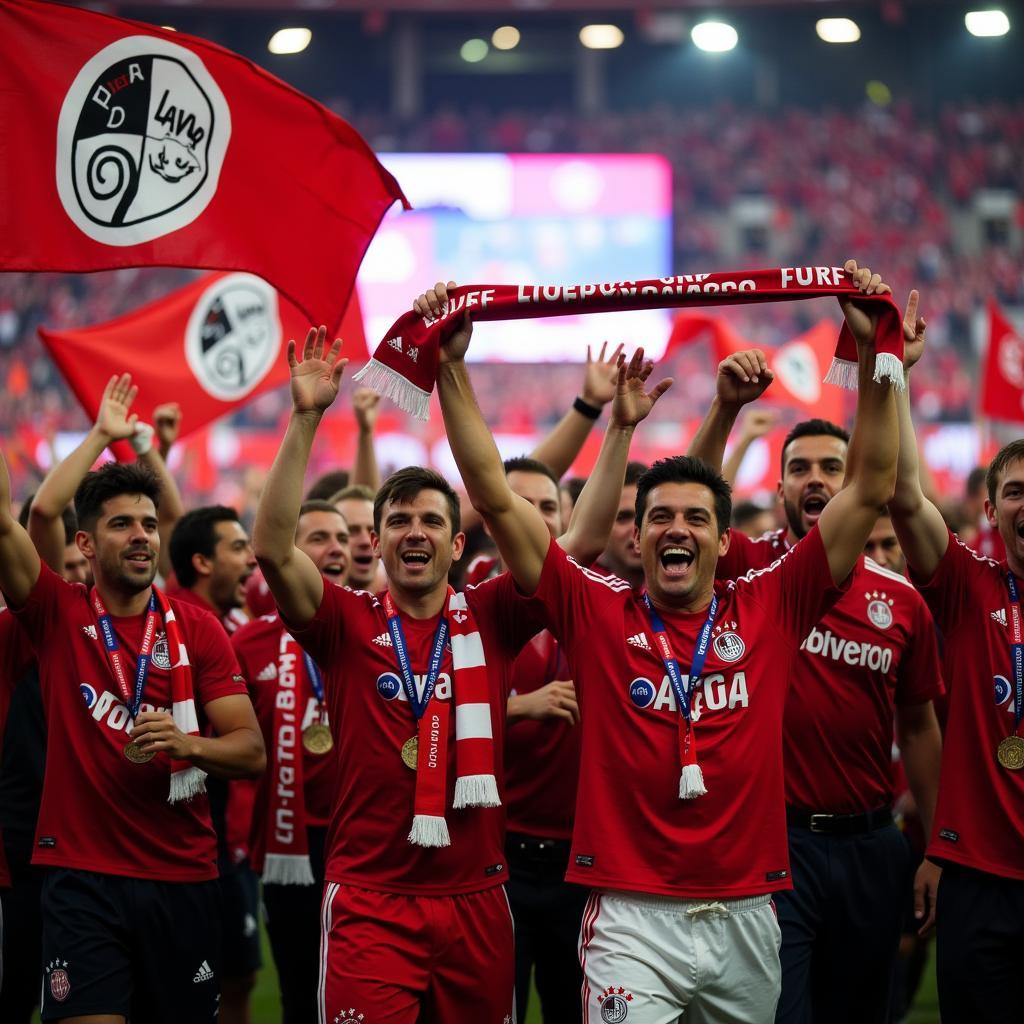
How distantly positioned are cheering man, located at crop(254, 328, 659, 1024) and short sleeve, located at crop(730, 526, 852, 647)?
0.57 m

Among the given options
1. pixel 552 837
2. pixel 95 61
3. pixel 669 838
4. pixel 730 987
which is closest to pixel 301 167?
pixel 95 61

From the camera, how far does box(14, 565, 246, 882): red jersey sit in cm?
441

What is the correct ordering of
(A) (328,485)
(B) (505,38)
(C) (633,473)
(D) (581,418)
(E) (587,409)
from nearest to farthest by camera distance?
1. (C) (633,473)
2. (E) (587,409)
3. (D) (581,418)
4. (A) (328,485)
5. (B) (505,38)

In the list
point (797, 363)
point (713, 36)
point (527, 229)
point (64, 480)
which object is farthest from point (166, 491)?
point (713, 36)

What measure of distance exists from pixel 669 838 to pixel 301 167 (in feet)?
10.4

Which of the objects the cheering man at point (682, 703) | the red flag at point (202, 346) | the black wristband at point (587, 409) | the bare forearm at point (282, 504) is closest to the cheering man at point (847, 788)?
the cheering man at point (682, 703)

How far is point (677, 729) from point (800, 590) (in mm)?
558

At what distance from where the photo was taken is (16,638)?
186 inches

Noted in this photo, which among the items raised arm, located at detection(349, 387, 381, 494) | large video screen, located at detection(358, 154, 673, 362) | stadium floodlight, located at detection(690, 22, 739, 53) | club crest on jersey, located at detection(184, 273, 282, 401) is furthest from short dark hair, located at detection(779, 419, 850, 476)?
stadium floodlight, located at detection(690, 22, 739, 53)

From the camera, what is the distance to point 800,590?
4148mm

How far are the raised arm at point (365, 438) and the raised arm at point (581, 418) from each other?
825 mm

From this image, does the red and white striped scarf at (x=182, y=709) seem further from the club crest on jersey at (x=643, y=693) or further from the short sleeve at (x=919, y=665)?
the short sleeve at (x=919, y=665)

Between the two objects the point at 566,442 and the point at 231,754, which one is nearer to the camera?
the point at 231,754

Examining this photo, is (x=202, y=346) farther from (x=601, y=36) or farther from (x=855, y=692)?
(x=601, y=36)
